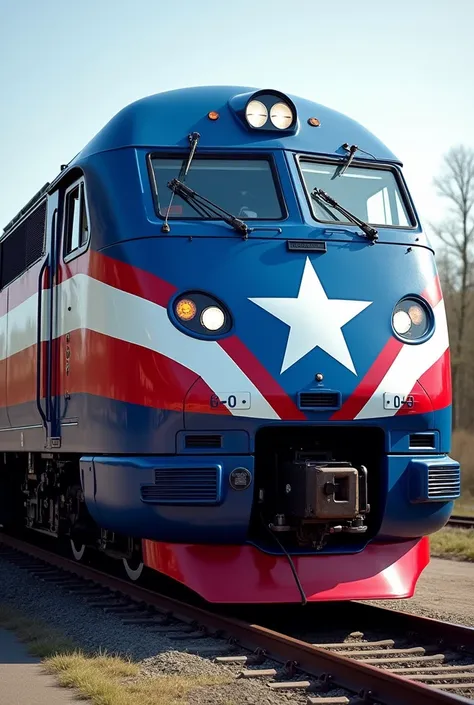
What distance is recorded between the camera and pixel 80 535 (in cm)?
920

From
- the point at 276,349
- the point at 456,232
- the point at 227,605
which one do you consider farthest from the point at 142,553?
the point at 456,232

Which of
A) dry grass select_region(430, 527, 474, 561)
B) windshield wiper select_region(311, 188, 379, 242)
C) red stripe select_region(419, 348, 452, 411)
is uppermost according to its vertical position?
windshield wiper select_region(311, 188, 379, 242)

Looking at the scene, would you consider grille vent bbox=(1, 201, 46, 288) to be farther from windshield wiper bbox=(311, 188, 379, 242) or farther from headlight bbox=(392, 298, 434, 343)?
headlight bbox=(392, 298, 434, 343)

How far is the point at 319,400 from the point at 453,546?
6296 millimetres

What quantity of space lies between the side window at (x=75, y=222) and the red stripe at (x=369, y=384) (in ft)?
7.49

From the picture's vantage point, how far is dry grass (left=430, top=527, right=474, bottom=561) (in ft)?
39.1

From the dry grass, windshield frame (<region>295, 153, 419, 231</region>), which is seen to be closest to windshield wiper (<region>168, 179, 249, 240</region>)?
windshield frame (<region>295, 153, 419, 231</region>)

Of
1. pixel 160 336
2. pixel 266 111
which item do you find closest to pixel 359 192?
pixel 266 111

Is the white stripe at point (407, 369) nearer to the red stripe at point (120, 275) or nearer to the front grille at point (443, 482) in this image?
the front grille at point (443, 482)

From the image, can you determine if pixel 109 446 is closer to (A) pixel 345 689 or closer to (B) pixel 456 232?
(A) pixel 345 689

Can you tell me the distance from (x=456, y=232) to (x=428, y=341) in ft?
101

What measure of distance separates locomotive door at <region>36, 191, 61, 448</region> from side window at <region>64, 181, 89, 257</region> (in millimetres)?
221

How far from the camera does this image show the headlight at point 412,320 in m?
7.06

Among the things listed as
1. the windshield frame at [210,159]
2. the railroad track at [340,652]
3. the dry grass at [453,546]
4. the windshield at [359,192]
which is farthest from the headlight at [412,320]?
the dry grass at [453,546]
